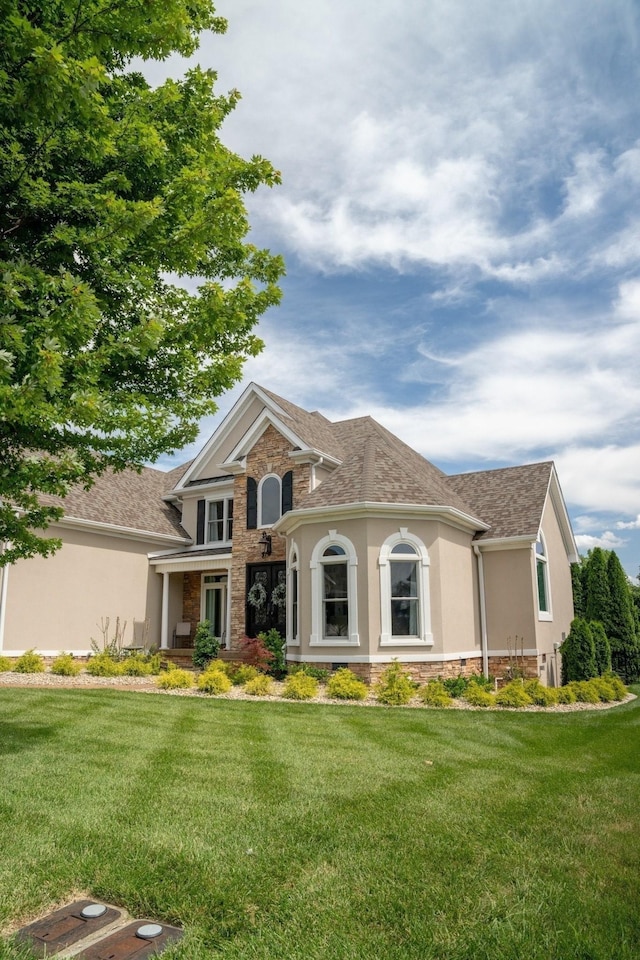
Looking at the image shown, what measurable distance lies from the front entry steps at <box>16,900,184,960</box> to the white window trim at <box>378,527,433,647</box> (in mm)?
12004

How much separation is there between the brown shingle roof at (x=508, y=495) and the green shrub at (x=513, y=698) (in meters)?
5.35

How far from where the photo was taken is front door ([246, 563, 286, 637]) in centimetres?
1833

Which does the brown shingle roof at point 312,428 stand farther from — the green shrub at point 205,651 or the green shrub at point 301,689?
the green shrub at point 301,689

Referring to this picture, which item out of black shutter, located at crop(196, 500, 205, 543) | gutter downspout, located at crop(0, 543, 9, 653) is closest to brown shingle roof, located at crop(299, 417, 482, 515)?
black shutter, located at crop(196, 500, 205, 543)

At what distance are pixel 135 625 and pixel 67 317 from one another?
674 inches

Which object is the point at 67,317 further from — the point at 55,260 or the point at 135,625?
the point at 135,625

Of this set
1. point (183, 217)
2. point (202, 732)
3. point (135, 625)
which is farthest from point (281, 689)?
point (183, 217)

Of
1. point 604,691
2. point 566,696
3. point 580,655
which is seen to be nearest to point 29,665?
point 566,696

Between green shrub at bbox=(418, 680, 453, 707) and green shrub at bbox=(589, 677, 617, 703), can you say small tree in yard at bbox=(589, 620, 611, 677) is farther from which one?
green shrub at bbox=(418, 680, 453, 707)

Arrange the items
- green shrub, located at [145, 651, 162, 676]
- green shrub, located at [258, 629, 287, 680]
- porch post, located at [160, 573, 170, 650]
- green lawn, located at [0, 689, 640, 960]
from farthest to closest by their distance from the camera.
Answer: porch post, located at [160, 573, 170, 650], green shrub, located at [145, 651, 162, 676], green shrub, located at [258, 629, 287, 680], green lawn, located at [0, 689, 640, 960]

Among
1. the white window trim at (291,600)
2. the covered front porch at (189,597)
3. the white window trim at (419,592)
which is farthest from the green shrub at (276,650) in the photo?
the covered front porch at (189,597)

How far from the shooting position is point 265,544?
1891 centimetres

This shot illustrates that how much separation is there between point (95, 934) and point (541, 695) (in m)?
11.4

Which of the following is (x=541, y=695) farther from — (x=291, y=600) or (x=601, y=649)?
(x=601, y=649)
